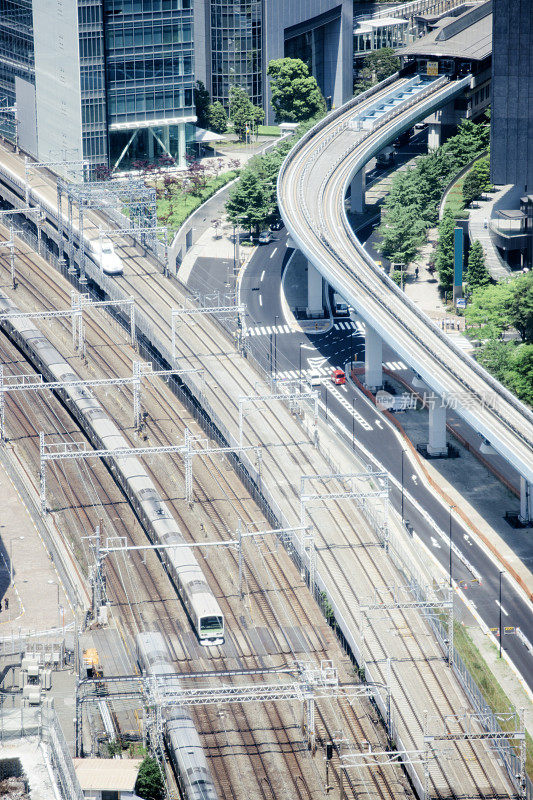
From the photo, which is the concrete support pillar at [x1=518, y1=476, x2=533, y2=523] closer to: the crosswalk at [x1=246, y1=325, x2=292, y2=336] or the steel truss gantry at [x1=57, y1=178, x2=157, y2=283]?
the crosswalk at [x1=246, y1=325, x2=292, y2=336]

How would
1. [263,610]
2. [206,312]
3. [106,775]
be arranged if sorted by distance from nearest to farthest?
[106,775]
[263,610]
[206,312]

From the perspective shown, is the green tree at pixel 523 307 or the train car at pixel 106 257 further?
the train car at pixel 106 257

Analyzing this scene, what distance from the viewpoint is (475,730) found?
94.3m

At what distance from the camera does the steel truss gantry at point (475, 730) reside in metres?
88.9

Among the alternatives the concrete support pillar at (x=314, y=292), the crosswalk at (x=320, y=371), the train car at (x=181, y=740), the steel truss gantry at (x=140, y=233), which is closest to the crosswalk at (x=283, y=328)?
the concrete support pillar at (x=314, y=292)

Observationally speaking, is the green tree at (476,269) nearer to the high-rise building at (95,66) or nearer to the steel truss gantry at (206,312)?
the steel truss gantry at (206,312)

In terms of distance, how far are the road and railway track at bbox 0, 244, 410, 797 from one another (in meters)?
15.0

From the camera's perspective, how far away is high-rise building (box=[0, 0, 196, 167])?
616 ft

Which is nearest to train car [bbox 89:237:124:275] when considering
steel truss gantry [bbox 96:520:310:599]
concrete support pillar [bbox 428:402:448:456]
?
concrete support pillar [bbox 428:402:448:456]

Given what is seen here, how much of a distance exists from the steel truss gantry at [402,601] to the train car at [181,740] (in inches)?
565

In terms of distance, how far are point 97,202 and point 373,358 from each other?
153 feet

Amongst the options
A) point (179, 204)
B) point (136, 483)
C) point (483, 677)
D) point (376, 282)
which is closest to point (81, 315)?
point (376, 282)

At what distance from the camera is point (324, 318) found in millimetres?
166750

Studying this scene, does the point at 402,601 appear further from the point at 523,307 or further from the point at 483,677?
the point at 523,307
